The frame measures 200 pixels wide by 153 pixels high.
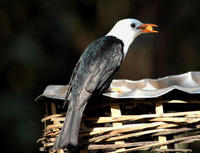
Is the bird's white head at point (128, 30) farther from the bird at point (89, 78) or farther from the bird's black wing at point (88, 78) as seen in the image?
the bird's black wing at point (88, 78)

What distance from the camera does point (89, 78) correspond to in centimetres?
258

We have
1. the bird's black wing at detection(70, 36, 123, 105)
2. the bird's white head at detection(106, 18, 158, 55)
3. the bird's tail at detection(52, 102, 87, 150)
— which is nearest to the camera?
the bird's tail at detection(52, 102, 87, 150)

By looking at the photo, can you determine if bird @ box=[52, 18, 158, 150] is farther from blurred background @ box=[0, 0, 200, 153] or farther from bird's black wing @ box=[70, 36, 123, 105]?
blurred background @ box=[0, 0, 200, 153]

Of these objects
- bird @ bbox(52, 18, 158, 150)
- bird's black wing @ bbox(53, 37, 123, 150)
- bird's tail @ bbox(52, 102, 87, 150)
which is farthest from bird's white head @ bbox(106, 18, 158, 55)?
bird's tail @ bbox(52, 102, 87, 150)

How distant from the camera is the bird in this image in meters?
2.19

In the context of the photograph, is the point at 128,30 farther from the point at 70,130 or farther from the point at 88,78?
the point at 70,130

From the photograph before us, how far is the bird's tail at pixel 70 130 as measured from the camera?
2109 millimetres

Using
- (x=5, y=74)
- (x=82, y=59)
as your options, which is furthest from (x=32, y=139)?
(x=82, y=59)

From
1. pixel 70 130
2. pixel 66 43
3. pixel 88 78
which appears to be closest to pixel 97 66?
pixel 88 78

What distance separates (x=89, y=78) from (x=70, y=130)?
53cm

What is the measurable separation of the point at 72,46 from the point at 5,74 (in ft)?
3.67

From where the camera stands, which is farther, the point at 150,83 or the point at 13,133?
the point at 13,133

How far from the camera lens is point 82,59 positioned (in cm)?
286

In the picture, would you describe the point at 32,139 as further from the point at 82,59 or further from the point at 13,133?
the point at 82,59
